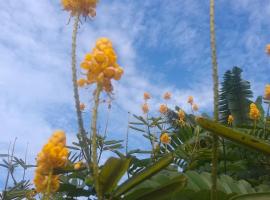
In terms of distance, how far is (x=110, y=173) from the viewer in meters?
1.45

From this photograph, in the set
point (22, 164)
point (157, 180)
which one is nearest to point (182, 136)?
point (22, 164)

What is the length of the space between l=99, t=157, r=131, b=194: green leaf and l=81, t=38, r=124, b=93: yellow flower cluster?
34 cm

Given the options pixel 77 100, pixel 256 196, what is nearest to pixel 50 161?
pixel 77 100

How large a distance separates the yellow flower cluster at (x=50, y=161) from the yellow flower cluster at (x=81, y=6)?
0.81 m

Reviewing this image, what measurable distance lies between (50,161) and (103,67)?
44 cm

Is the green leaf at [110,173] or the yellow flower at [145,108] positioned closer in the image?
the green leaf at [110,173]

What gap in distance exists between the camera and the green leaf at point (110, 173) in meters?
1.43

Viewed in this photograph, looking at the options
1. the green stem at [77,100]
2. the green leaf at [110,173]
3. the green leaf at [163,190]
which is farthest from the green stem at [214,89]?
the green stem at [77,100]

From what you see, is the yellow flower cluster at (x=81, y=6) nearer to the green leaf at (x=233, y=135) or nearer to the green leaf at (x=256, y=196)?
the green leaf at (x=233, y=135)

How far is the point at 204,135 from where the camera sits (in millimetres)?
4062

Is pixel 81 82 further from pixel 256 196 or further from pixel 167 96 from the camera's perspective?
pixel 167 96

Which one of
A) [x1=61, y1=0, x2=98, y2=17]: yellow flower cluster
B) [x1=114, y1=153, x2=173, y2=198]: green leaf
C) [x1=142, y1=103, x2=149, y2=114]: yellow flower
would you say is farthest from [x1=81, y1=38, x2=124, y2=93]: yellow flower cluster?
[x1=142, y1=103, x2=149, y2=114]: yellow flower

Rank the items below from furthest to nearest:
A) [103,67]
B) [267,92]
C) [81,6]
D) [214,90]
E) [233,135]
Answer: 1. [267,92]
2. [81,6]
3. [103,67]
4. [214,90]
5. [233,135]

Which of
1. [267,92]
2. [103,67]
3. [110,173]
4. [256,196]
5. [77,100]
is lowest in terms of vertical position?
[256,196]
